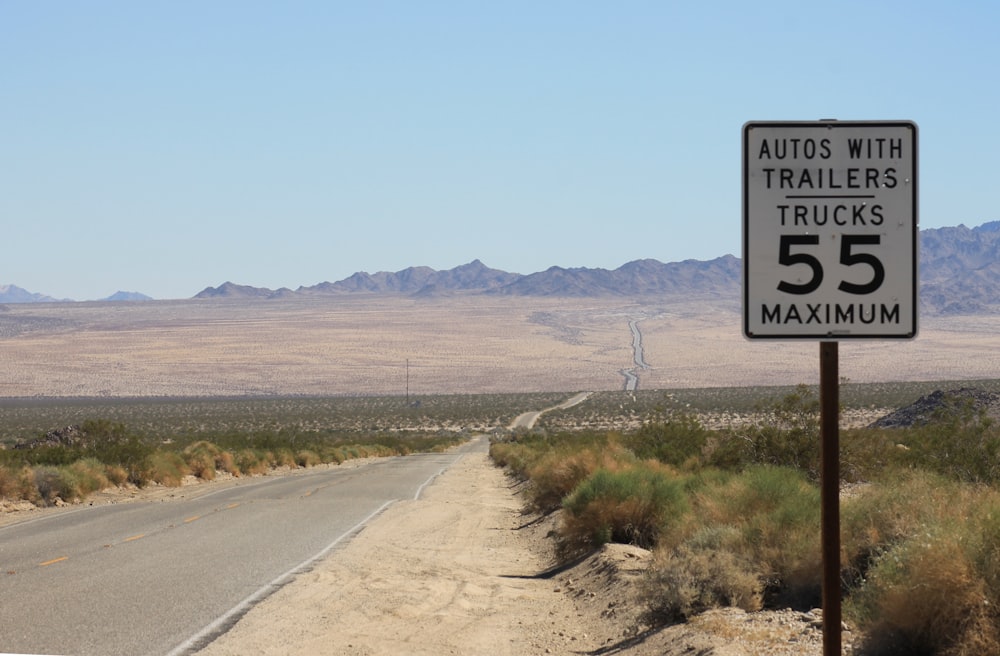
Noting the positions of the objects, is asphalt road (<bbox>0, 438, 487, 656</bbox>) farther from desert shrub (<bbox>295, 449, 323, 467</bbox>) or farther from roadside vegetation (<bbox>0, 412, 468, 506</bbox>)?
desert shrub (<bbox>295, 449, 323, 467</bbox>)

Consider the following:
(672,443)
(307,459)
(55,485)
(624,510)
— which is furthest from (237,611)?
(307,459)

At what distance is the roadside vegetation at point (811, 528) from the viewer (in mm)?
7430

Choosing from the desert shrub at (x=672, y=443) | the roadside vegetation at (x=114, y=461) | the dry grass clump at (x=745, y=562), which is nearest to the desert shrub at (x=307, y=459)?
the roadside vegetation at (x=114, y=461)

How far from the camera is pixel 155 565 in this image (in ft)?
47.0

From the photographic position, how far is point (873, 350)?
6791 inches

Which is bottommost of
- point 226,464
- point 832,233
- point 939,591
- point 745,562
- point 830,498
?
point 226,464

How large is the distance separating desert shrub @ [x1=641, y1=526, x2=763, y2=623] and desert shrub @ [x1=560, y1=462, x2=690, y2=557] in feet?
13.7

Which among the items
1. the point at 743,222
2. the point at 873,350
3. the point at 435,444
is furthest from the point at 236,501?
the point at 873,350

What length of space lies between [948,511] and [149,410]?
375 feet

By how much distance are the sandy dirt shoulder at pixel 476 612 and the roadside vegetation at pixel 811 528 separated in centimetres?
54

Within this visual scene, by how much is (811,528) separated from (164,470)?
2580cm

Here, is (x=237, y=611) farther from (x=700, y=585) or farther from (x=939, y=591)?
(x=939, y=591)

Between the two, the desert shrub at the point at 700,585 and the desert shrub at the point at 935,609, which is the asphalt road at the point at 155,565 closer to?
the desert shrub at the point at 700,585

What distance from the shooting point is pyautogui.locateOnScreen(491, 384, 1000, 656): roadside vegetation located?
7430mm
